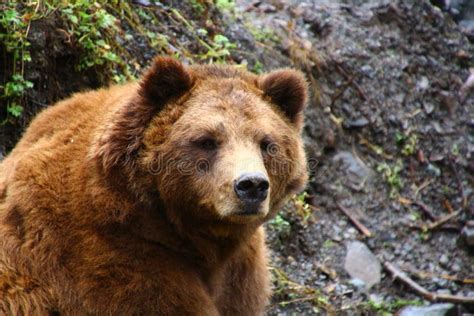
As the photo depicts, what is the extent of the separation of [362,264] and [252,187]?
4.71m

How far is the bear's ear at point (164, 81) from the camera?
5742 mm

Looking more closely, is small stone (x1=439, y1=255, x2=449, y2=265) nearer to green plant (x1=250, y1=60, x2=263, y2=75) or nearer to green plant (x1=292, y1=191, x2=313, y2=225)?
green plant (x1=292, y1=191, x2=313, y2=225)

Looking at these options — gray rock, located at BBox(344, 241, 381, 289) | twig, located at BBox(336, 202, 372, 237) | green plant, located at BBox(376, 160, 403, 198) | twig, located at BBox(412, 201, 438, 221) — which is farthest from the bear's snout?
twig, located at BBox(412, 201, 438, 221)

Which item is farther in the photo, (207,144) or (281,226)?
(281,226)

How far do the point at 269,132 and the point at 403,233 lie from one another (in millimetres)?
5139

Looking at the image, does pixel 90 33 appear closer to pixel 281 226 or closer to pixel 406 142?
pixel 281 226

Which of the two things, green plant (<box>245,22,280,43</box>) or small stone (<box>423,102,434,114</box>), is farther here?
small stone (<box>423,102,434,114</box>)

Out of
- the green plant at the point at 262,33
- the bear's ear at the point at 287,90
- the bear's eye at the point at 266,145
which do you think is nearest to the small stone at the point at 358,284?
the green plant at the point at 262,33

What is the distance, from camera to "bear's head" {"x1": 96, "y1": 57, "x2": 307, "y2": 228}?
18.3 feet

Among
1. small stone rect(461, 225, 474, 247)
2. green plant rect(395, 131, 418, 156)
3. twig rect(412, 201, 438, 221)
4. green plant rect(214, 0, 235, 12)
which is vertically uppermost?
green plant rect(214, 0, 235, 12)

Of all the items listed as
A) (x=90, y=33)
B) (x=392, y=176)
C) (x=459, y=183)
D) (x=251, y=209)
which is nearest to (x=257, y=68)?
(x=392, y=176)

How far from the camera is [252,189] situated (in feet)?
17.5

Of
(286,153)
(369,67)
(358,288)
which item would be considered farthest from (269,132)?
(369,67)

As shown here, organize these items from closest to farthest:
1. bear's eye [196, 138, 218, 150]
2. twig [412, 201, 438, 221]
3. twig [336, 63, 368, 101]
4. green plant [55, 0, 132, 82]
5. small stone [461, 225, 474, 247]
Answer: bear's eye [196, 138, 218, 150] → green plant [55, 0, 132, 82] → small stone [461, 225, 474, 247] → twig [412, 201, 438, 221] → twig [336, 63, 368, 101]
